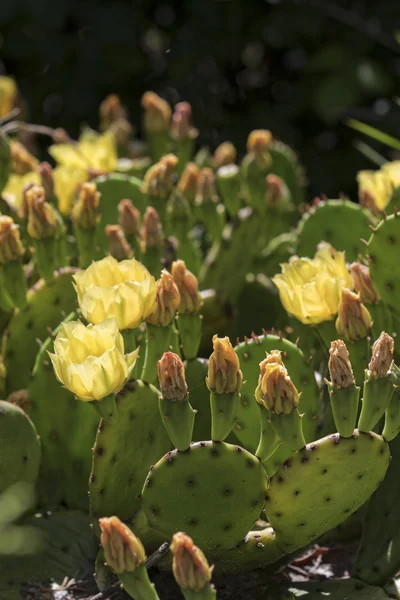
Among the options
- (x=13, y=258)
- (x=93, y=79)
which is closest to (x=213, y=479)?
(x=13, y=258)

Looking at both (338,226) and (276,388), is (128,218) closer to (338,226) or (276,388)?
(338,226)

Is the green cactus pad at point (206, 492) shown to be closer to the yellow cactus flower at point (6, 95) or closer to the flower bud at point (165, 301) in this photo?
the flower bud at point (165, 301)

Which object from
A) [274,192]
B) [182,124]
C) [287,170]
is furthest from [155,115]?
[274,192]

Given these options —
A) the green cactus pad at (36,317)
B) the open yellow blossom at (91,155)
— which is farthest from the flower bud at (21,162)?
the green cactus pad at (36,317)

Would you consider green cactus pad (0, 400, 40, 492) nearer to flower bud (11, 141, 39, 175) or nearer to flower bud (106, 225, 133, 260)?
flower bud (106, 225, 133, 260)

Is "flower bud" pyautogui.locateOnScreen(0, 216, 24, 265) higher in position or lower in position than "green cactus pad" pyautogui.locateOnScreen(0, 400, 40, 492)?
higher

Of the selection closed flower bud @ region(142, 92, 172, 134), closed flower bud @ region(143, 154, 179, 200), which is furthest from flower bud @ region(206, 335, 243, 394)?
closed flower bud @ region(142, 92, 172, 134)
